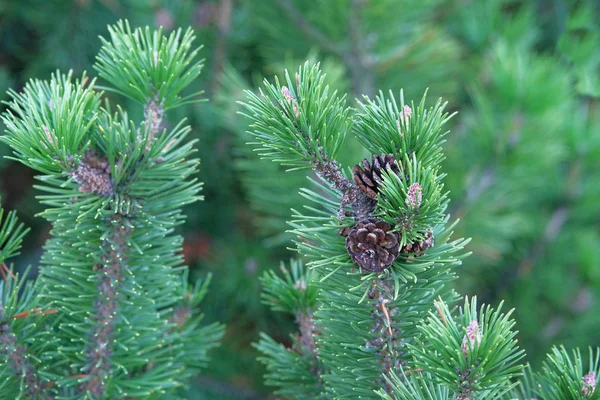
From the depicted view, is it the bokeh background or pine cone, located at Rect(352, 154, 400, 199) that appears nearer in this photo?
pine cone, located at Rect(352, 154, 400, 199)

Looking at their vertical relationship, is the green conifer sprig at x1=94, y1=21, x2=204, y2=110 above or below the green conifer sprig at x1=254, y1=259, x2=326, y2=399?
above

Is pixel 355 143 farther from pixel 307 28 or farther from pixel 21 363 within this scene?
pixel 21 363

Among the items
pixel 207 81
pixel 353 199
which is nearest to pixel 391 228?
pixel 353 199

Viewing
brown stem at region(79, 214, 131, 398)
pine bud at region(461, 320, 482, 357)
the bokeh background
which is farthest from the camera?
the bokeh background

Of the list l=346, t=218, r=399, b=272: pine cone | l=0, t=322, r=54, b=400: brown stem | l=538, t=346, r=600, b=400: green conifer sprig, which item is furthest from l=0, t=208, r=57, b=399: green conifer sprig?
l=538, t=346, r=600, b=400: green conifer sprig

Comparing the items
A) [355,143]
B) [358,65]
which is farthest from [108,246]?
[358,65]

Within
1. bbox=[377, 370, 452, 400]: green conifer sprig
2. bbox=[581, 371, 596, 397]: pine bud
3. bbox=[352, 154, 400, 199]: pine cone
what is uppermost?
bbox=[352, 154, 400, 199]: pine cone

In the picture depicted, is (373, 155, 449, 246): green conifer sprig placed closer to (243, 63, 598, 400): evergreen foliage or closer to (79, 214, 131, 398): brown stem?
(243, 63, 598, 400): evergreen foliage

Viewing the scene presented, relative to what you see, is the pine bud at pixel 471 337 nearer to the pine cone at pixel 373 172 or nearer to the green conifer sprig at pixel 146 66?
the pine cone at pixel 373 172
